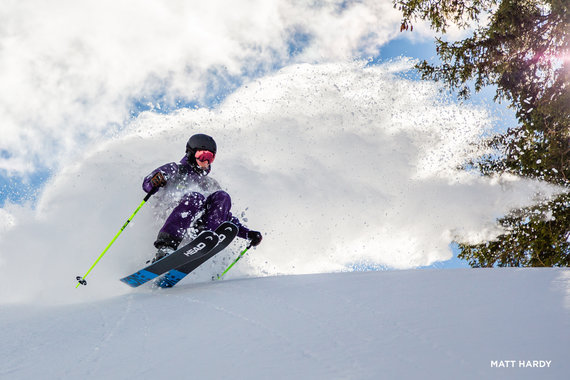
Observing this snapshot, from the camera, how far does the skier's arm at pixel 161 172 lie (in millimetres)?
4543

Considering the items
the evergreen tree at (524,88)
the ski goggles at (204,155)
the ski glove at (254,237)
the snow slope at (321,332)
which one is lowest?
the snow slope at (321,332)

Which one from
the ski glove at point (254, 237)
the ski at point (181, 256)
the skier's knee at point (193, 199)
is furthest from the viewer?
the ski glove at point (254, 237)

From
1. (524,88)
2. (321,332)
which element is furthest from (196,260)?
(524,88)

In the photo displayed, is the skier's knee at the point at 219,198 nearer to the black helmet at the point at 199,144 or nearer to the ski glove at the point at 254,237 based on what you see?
the black helmet at the point at 199,144

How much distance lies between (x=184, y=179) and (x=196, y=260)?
36.3 inches

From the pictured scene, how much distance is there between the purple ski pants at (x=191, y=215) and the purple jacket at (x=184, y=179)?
0.14 meters

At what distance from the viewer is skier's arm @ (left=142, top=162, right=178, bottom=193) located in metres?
4.54

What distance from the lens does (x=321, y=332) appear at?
2.29 metres

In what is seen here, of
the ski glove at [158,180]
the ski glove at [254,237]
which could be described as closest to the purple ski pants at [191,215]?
the ski glove at [158,180]

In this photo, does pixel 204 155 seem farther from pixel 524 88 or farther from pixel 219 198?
pixel 524 88

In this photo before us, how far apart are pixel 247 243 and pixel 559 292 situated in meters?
3.70

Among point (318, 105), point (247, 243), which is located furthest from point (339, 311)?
point (318, 105)

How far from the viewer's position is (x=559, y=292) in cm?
274

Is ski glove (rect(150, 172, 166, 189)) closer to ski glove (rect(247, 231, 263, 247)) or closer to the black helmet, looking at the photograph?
the black helmet
